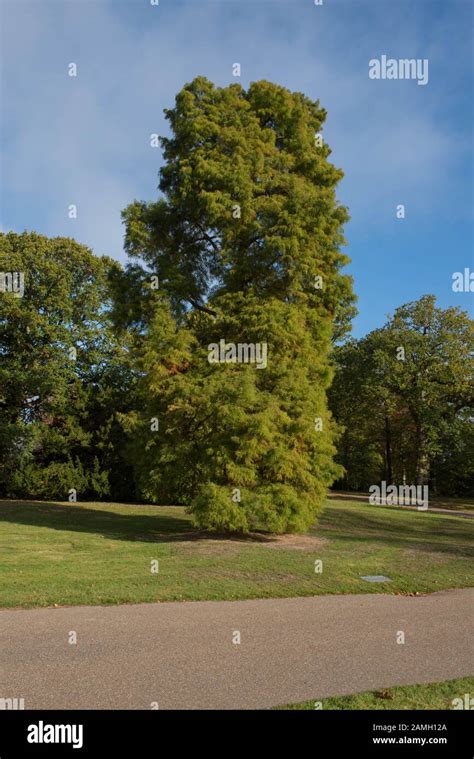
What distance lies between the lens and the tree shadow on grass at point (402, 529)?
1461cm

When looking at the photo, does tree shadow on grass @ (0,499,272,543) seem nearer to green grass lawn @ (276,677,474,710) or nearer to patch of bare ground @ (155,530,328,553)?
patch of bare ground @ (155,530,328,553)

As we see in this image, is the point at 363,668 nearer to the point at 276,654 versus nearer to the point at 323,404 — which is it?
the point at 276,654

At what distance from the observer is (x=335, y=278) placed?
16.3 m

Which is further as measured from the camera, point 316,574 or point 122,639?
point 316,574

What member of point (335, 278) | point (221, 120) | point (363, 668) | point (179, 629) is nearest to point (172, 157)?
point (221, 120)

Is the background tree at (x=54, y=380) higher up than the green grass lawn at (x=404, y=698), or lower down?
higher up


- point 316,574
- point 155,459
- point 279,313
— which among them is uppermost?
point 279,313

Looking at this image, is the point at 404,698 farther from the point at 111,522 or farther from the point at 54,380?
the point at 54,380

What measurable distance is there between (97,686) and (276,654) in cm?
185

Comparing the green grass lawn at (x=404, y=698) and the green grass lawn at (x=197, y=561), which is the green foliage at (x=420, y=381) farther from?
the green grass lawn at (x=404, y=698)

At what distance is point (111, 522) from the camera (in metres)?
18.0

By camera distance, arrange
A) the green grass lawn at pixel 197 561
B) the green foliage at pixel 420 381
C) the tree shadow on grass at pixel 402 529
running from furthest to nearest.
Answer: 1. the green foliage at pixel 420 381
2. the tree shadow on grass at pixel 402 529
3. the green grass lawn at pixel 197 561

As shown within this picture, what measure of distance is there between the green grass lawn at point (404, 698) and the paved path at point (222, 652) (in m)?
0.15

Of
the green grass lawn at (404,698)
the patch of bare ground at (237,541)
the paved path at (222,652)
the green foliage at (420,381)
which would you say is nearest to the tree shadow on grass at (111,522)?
the patch of bare ground at (237,541)
